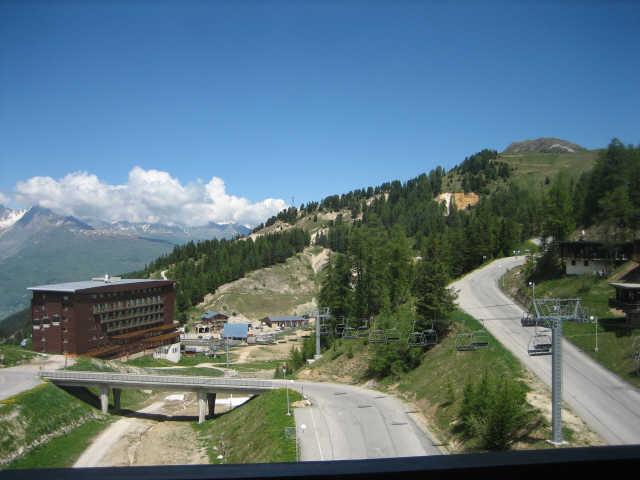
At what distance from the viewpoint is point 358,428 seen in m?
25.5

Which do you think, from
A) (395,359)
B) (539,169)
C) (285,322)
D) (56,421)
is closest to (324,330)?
(395,359)

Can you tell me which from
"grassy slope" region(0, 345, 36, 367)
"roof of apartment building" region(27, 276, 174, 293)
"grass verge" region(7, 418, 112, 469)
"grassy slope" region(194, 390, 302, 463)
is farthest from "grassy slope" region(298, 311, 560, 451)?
"roof of apartment building" region(27, 276, 174, 293)

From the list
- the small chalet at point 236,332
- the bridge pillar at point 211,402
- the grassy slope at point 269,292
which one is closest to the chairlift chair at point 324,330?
the bridge pillar at point 211,402

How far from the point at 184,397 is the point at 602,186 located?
47.6m

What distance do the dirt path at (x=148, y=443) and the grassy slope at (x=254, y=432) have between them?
1.25 m

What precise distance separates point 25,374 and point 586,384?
148ft

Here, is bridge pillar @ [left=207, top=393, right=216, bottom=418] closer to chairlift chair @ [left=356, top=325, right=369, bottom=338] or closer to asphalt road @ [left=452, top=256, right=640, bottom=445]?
chairlift chair @ [left=356, top=325, right=369, bottom=338]

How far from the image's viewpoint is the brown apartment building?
56.2m

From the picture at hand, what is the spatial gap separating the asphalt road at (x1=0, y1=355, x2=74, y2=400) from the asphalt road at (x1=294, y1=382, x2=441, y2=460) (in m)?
23.6

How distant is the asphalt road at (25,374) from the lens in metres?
38.8

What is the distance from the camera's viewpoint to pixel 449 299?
35.9 m

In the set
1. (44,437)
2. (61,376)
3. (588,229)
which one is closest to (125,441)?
(44,437)

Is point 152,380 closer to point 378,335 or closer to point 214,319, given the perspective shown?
point 378,335

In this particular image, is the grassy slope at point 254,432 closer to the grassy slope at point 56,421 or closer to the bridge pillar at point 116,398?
the grassy slope at point 56,421
